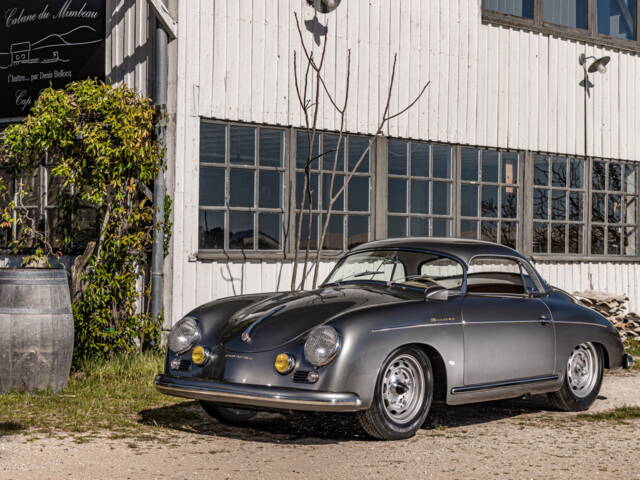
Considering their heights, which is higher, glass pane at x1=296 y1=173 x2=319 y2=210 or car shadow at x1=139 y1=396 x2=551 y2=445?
glass pane at x1=296 y1=173 x2=319 y2=210

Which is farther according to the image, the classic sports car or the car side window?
the car side window

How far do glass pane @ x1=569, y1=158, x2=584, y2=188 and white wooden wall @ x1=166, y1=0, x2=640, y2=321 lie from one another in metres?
0.17

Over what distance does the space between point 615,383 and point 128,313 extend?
4844mm

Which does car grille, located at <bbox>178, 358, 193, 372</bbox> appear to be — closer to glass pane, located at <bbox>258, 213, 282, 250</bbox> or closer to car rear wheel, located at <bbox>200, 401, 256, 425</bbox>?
car rear wheel, located at <bbox>200, 401, 256, 425</bbox>

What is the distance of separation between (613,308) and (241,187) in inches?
231

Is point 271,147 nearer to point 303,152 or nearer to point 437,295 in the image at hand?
point 303,152

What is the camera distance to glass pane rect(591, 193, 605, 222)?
1512 centimetres

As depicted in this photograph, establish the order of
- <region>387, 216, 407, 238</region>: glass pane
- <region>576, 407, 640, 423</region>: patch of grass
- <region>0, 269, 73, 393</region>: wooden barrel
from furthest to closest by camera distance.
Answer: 1. <region>387, 216, 407, 238</region>: glass pane
2. <region>0, 269, 73, 393</region>: wooden barrel
3. <region>576, 407, 640, 423</region>: patch of grass

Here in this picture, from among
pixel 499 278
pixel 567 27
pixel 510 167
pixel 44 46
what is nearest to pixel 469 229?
pixel 510 167

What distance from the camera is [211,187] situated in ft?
36.3

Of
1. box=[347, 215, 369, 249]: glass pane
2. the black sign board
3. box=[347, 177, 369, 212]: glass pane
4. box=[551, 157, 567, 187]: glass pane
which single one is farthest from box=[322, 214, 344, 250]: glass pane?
box=[551, 157, 567, 187]: glass pane

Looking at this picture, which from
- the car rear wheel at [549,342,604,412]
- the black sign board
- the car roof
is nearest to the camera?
the car roof

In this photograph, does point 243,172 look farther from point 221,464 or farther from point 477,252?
point 221,464

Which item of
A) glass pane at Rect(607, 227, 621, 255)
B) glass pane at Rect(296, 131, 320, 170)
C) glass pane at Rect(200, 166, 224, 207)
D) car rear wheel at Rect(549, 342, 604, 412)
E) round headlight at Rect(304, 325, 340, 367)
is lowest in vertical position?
car rear wheel at Rect(549, 342, 604, 412)
